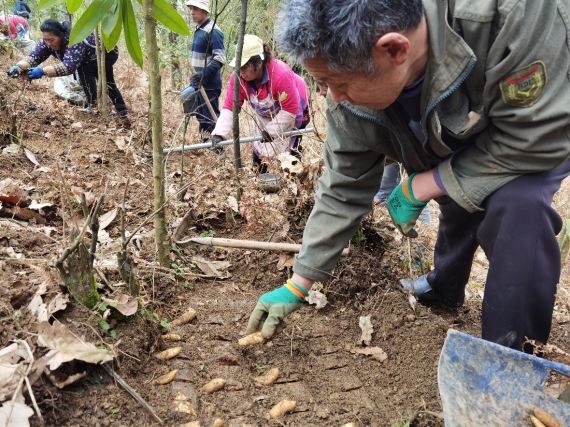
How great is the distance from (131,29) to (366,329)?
1.63 m

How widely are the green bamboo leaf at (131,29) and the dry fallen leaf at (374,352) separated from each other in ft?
4.98

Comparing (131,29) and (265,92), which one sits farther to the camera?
(265,92)

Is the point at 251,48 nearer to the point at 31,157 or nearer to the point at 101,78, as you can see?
the point at 31,157

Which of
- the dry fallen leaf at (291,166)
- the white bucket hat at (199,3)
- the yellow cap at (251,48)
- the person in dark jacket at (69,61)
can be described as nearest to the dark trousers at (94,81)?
the person in dark jacket at (69,61)

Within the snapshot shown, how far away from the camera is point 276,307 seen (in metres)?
1.83

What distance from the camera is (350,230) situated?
1.95 m

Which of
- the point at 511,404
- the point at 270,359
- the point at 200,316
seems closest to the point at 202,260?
the point at 200,316

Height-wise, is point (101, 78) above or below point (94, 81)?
above

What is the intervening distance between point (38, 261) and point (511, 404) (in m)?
1.91

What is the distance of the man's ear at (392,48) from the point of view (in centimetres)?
126

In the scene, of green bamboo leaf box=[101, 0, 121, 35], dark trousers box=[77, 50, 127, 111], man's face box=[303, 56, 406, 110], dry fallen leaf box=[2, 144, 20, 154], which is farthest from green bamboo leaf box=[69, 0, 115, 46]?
dark trousers box=[77, 50, 127, 111]

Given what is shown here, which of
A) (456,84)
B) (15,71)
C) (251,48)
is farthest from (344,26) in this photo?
(15,71)

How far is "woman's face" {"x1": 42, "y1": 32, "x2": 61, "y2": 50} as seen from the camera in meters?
5.62

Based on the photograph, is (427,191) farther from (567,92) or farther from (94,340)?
(94,340)
